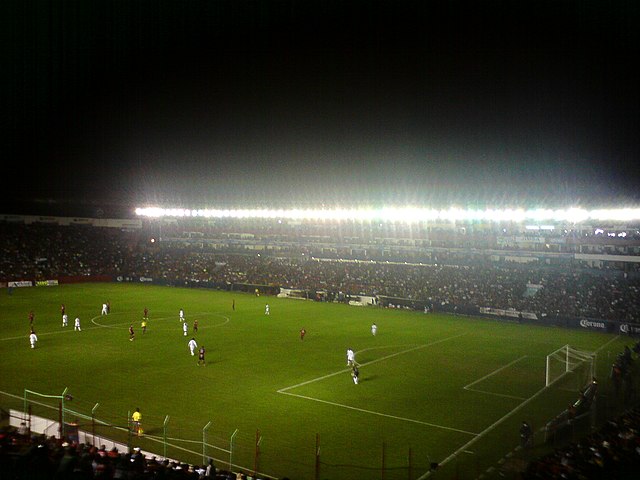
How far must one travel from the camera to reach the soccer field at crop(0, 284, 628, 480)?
62.8 feet

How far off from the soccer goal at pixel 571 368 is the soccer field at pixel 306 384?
102 cm

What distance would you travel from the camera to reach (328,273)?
244 ft

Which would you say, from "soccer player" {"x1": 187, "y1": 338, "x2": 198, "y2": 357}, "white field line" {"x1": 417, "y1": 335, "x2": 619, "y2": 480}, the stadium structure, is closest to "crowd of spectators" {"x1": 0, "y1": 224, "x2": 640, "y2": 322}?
the stadium structure

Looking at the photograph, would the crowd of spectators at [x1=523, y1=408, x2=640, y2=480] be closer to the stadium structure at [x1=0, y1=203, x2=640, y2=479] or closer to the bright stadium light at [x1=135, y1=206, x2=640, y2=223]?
the stadium structure at [x1=0, y1=203, x2=640, y2=479]

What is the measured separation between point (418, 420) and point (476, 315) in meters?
33.1

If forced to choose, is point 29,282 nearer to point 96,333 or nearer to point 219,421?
point 96,333

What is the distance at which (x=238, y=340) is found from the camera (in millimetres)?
39375

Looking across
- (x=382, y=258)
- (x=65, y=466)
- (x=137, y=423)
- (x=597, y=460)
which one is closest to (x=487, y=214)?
(x=382, y=258)

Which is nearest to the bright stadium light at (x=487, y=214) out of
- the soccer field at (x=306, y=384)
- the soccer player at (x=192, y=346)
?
the soccer field at (x=306, y=384)

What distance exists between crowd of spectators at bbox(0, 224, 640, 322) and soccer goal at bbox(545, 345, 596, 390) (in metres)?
17.7

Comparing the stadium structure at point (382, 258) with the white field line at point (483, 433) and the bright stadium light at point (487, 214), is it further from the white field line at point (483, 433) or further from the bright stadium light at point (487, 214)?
the white field line at point (483, 433)

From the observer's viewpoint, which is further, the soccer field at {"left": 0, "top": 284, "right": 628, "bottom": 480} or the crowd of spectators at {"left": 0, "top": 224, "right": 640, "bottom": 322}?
the crowd of spectators at {"left": 0, "top": 224, "right": 640, "bottom": 322}

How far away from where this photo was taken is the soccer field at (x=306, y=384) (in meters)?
19.1

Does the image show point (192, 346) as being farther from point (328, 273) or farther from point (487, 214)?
point (487, 214)
